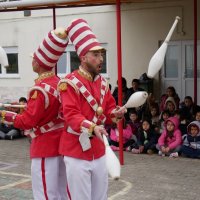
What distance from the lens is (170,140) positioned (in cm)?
818

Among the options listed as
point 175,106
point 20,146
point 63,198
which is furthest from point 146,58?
point 63,198


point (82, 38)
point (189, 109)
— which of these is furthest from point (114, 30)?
point (82, 38)

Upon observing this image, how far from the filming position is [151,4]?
37.1ft

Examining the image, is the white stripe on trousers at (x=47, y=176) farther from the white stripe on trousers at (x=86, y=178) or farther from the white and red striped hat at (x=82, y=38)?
the white and red striped hat at (x=82, y=38)

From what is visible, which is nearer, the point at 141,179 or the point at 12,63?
the point at 141,179

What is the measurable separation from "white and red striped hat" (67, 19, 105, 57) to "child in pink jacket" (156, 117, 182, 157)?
486 cm

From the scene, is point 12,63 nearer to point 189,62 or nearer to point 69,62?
point 69,62

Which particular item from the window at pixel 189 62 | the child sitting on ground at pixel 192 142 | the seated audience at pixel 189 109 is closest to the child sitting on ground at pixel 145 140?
the child sitting on ground at pixel 192 142

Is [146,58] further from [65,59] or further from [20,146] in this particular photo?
[20,146]

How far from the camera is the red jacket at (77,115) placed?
3389 mm

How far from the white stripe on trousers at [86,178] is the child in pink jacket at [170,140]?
4635 mm

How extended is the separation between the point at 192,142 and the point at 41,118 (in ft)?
15.4

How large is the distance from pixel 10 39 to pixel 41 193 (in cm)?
1052

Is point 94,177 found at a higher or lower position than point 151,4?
lower
